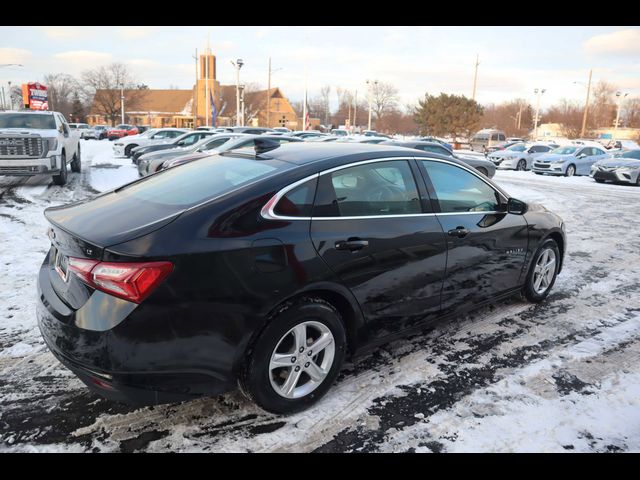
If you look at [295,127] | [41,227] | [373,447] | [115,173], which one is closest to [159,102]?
[295,127]

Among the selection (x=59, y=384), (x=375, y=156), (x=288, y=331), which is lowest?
(x=59, y=384)

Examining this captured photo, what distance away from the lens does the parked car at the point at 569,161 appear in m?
21.7

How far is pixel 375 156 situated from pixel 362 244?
2.67 feet

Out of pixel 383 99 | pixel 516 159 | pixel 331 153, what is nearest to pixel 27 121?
pixel 331 153

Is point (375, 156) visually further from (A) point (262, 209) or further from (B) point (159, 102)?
(B) point (159, 102)

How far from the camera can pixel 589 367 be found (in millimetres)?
3717

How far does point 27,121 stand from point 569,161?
21274 mm

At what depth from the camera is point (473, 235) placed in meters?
3.98

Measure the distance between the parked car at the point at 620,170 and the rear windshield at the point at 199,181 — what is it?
19705 millimetres

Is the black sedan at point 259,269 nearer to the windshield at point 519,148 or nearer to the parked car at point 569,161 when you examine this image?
the parked car at point 569,161

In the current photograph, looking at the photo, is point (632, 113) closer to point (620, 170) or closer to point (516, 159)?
point (516, 159)

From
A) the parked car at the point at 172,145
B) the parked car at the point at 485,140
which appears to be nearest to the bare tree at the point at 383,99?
the parked car at the point at 485,140

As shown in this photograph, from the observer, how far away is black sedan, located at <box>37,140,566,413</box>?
2475 millimetres

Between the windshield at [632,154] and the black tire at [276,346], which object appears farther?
the windshield at [632,154]
